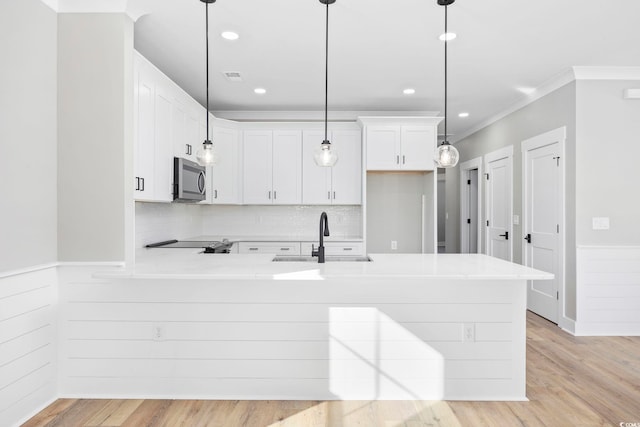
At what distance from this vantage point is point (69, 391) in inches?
98.7

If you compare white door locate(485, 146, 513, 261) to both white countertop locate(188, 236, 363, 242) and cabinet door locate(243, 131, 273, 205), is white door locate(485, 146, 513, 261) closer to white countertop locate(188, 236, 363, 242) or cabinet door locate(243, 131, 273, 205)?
white countertop locate(188, 236, 363, 242)

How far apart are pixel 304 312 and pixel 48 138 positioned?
6.27 feet

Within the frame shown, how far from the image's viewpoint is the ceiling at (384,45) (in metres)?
2.68

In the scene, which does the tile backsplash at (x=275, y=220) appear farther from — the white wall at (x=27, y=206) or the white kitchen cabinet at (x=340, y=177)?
the white wall at (x=27, y=206)

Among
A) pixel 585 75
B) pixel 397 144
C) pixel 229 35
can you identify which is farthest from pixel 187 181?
pixel 585 75

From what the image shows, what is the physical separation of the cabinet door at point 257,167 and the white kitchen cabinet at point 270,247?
0.63m

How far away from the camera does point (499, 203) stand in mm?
5523

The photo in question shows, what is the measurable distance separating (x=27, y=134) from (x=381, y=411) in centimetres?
262

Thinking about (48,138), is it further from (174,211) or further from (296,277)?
(174,211)

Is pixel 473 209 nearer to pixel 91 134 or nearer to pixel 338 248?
pixel 338 248

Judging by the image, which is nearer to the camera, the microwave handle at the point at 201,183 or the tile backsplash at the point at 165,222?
the tile backsplash at the point at 165,222

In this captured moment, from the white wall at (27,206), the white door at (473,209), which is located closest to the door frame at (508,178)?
the white door at (473,209)

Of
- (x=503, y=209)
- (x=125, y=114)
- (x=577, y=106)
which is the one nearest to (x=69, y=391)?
(x=125, y=114)

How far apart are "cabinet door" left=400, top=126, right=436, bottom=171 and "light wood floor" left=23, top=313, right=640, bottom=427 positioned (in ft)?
9.16
